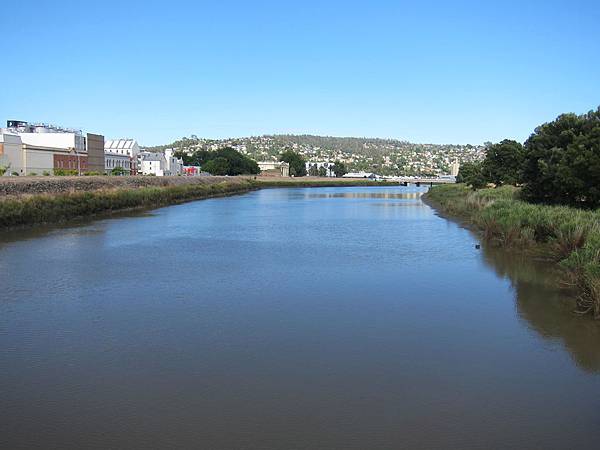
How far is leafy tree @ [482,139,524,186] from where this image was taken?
45562 mm

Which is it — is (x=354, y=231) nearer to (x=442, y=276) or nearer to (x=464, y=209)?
(x=464, y=209)

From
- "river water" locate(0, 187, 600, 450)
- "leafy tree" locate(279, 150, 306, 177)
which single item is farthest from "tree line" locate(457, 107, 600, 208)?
"leafy tree" locate(279, 150, 306, 177)

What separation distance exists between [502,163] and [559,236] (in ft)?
107

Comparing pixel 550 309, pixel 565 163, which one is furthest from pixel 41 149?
pixel 550 309

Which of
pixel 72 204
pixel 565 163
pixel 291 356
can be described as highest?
pixel 565 163

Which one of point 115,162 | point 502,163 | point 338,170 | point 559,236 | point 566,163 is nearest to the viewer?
point 559,236

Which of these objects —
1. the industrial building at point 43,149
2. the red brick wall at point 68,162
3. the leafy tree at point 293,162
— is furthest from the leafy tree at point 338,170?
the red brick wall at point 68,162

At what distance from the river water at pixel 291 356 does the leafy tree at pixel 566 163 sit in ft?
18.8

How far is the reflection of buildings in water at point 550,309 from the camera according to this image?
9.61m

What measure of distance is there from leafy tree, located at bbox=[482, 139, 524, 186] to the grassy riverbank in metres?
17.8

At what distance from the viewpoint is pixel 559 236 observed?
16.5m

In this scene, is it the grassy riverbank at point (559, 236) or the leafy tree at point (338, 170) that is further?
the leafy tree at point (338, 170)

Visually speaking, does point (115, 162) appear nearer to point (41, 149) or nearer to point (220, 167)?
point (220, 167)

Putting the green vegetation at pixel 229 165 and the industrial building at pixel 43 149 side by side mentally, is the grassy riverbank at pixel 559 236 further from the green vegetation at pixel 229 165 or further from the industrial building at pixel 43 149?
the green vegetation at pixel 229 165
